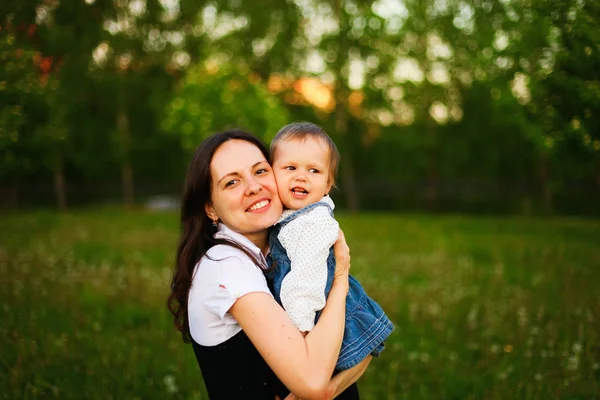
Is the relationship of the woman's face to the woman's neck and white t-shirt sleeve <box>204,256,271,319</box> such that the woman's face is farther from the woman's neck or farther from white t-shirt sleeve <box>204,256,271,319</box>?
white t-shirt sleeve <box>204,256,271,319</box>

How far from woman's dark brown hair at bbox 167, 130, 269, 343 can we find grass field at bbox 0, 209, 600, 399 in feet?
6.83

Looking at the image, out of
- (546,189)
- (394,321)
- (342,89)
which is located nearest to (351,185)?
(342,89)

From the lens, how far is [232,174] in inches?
104

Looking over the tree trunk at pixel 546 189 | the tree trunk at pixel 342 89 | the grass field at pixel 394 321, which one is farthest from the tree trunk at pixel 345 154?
the grass field at pixel 394 321

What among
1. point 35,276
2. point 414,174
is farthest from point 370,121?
point 35,276

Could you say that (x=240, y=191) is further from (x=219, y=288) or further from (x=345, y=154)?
(x=345, y=154)

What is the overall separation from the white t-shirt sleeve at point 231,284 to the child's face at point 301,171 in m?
0.53

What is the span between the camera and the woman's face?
2.63 meters

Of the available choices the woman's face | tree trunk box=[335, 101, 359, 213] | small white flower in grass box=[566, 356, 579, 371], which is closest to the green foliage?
tree trunk box=[335, 101, 359, 213]

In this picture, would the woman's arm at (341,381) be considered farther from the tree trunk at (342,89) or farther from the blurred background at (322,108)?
the tree trunk at (342,89)

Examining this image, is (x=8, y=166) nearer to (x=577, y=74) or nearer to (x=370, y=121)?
(x=577, y=74)

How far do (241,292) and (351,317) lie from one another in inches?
26.1

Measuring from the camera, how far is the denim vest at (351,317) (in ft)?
8.55

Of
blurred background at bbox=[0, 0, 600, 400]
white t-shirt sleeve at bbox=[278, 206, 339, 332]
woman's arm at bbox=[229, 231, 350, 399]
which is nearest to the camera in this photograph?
woman's arm at bbox=[229, 231, 350, 399]
